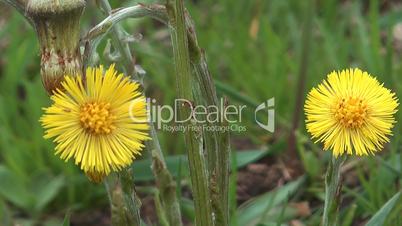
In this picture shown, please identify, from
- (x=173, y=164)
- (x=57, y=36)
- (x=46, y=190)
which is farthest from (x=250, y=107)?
(x=57, y=36)

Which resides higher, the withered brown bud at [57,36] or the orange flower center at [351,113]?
the withered brown bud at [57,36]

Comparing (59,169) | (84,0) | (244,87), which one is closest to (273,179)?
(244,87)

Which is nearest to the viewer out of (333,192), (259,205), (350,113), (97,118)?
(97,118)

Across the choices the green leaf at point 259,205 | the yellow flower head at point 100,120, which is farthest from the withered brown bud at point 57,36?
the green leaf at point 259,205

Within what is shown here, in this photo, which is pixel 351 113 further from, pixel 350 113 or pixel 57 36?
pixel 57 36

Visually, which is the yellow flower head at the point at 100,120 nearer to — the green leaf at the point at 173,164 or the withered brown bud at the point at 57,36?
the withered brown bud at the point at 57,36

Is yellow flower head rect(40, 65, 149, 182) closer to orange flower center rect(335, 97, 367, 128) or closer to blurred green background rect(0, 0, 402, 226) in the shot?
orange flower center rect(335, 97, 367, 128)
